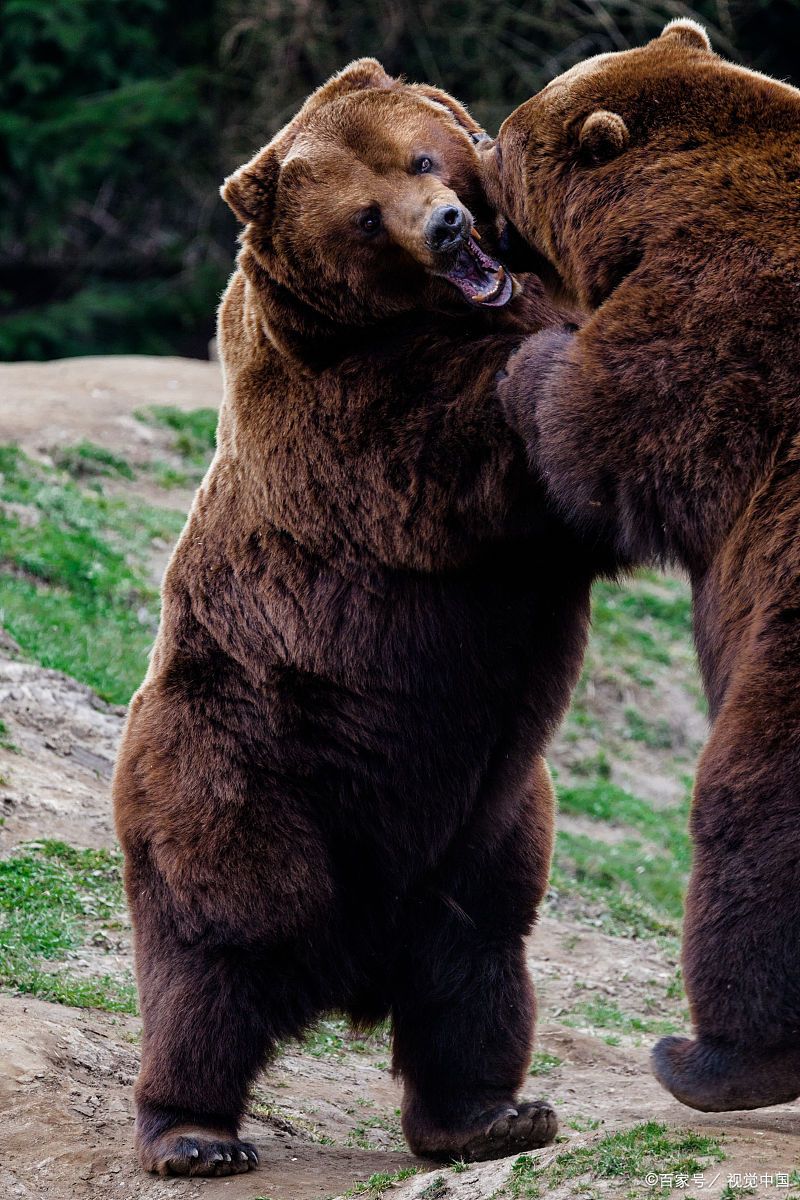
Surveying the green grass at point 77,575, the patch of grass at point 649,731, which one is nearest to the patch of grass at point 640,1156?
the green grass at point 77,575

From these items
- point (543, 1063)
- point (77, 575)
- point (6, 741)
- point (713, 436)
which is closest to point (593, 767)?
point (77, 575)

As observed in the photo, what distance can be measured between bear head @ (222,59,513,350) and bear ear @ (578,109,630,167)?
1.49ft

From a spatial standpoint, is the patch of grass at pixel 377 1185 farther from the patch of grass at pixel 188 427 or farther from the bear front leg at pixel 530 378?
the patch of grass at pixel 188 427

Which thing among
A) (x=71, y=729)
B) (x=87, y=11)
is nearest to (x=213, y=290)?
(x=87, y=11)

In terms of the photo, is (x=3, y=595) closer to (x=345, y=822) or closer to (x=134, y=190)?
(x=345, y=822)

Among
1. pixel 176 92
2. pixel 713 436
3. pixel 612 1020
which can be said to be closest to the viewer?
pixel 713 436

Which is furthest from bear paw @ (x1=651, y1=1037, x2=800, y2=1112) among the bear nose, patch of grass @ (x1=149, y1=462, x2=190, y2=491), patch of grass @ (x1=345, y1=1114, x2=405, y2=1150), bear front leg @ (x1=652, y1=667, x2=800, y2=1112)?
patch of grass @ (x1=149, y1=462, x2=190, y2=491)

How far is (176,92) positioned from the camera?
63.3ft

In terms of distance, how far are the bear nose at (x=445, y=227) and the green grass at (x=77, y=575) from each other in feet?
13.8

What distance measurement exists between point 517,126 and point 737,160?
73 cm

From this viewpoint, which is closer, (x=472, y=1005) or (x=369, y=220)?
(x=369, y=220)

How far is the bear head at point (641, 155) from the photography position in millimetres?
3473

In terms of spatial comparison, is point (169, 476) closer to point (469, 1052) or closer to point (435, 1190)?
point (469, 1052)

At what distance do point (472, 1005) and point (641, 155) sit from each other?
2491mm
